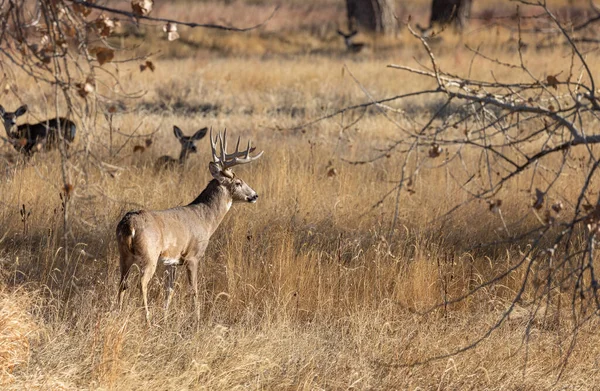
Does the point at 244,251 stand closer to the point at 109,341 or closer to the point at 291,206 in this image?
the point at 291,206

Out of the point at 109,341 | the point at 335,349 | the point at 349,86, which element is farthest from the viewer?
the point at 349,86

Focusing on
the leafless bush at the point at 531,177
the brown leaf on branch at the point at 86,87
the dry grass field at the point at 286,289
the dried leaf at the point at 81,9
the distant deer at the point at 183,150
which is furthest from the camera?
the distant deer at the point at 183,150

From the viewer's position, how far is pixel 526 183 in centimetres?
1041

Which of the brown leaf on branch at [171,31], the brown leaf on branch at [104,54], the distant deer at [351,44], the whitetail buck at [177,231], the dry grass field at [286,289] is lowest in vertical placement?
the dry grass field at [286,289]

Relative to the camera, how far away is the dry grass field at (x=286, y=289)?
5.64m

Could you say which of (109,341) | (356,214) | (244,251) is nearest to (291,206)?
(356,214)

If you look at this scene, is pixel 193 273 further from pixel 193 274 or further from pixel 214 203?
pixel 214 203

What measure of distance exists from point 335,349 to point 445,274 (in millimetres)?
1800

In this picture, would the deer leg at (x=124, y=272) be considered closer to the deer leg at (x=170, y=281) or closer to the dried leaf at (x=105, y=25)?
the deer leg at (x=170, y=281)

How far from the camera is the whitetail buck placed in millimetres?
6520

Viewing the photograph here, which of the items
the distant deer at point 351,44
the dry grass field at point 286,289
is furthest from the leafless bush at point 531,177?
the distant deer at point 351,44

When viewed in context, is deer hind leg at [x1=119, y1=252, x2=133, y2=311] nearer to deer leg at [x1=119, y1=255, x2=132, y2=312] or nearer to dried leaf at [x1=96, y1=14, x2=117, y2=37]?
deer leg at [x1=119, y1=255, x2=132, y2=312]

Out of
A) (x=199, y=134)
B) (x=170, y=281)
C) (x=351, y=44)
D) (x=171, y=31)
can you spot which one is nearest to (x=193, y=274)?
(x=170, y=281)

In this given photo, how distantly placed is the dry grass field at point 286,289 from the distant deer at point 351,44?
12.0 metres
